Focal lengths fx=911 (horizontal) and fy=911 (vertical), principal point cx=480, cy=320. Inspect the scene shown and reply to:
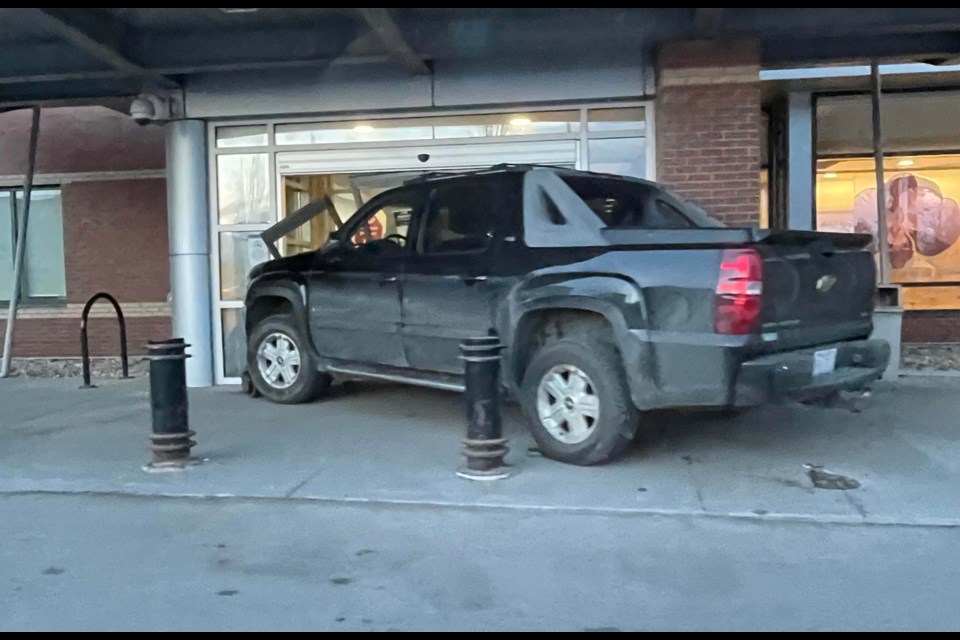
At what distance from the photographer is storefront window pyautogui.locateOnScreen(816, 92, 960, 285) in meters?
11.6

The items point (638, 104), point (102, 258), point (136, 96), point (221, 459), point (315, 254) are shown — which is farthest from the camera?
point (102, 258)

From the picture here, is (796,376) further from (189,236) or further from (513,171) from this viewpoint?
(189,236)

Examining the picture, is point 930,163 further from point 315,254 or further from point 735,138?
point 315,254

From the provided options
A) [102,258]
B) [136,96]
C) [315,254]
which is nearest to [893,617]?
[315,254]

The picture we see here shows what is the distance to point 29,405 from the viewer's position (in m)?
9.09

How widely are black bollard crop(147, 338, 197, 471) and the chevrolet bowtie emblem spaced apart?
13.9ft

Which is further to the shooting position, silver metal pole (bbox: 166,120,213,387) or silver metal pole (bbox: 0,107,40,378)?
silver metal pole (bbox: 0,107,40,378)

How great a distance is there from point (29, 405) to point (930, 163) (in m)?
11.1

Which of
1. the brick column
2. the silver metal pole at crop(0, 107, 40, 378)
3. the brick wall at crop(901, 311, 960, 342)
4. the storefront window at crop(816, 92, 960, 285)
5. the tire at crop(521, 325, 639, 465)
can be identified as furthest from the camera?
the brick wall at crop(901, 311, 960, 342)

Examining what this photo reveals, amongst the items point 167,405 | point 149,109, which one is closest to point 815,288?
point 167,405

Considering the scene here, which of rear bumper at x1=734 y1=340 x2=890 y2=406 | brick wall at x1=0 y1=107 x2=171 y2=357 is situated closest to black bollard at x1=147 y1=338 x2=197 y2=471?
rear bumper at x1=734 y1=340 x2=890 y2=406

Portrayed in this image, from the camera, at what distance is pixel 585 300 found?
5883 millimetres

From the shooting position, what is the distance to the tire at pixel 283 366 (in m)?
8.18

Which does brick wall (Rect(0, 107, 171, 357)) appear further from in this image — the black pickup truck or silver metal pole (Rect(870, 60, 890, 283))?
silver metal pole (Rect(870, 60, 890, 283))
